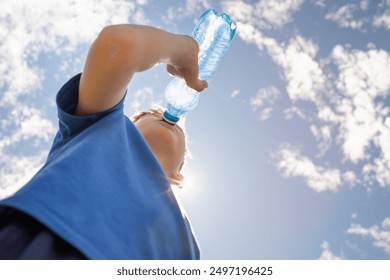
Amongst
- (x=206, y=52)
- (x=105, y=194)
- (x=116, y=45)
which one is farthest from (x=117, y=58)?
(x=206, y=52)

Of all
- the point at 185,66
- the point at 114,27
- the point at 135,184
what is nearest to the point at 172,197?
the point at 135,184

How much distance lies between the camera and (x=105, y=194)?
5.22 feet

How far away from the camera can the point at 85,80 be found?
1.62m

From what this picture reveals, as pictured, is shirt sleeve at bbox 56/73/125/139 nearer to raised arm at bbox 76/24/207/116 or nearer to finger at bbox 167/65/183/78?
raised arm at bbox 76/24/207/116

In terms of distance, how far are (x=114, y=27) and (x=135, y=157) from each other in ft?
2.04

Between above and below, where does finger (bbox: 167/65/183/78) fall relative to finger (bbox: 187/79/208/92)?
above

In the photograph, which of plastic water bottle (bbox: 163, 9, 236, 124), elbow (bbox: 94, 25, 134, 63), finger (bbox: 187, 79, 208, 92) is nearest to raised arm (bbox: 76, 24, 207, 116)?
elbow (bbox: 94, 25, 134, 63)

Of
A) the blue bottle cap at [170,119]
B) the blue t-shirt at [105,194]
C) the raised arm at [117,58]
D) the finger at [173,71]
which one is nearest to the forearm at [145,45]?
the raised arm at [117,58]

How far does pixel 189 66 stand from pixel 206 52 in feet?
7.92

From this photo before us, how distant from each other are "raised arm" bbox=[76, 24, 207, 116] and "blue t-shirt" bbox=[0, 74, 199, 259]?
0.11 m

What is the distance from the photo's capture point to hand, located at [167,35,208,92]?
1.92m
